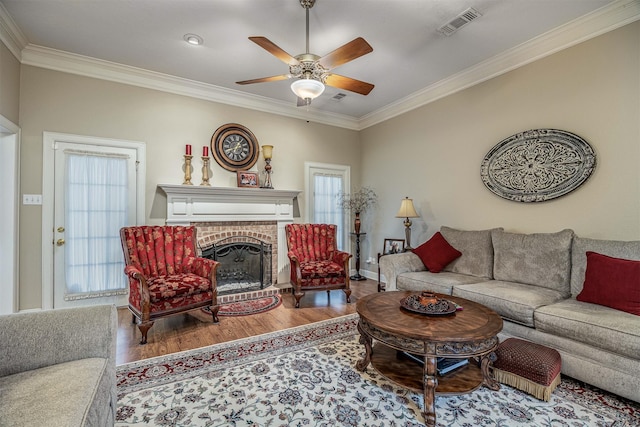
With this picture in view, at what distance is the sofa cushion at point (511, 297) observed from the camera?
2.39 metres

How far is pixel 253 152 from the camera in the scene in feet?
15.1

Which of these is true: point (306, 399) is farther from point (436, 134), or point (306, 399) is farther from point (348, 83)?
point (436, 134)

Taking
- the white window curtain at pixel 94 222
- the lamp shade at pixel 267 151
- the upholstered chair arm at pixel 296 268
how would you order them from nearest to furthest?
the white window curtain at pixel 94 222
the upholstered chair arm at pixel 296 268
the lamp shade at pixel 267 151

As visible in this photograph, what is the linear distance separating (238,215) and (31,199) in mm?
2311

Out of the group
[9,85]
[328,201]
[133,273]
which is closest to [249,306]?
[133,273]

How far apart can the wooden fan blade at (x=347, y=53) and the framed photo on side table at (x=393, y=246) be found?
3.02m

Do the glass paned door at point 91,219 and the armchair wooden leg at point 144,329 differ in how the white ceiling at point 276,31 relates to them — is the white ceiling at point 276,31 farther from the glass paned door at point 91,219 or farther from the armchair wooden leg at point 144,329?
the armchair wooden leg at point 144,329

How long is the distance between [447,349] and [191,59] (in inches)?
155

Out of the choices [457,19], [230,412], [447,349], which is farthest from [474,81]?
[230,412]

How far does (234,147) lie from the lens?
4465mm

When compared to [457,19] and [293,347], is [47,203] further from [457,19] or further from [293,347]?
[457,19]

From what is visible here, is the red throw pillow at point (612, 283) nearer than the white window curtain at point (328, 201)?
Yes

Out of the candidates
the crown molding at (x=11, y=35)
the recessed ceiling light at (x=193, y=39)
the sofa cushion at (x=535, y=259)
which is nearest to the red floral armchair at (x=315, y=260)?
the sofa cushion at (x=535, y=259)

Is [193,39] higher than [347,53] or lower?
higher
